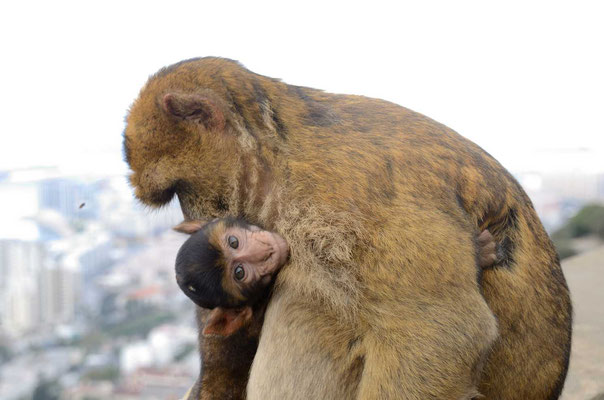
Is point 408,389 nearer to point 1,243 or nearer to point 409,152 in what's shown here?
point 409,152

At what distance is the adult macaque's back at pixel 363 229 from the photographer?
6.37ft

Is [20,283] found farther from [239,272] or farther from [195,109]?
[195,109]

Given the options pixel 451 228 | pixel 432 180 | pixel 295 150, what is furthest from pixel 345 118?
pixel 451 228

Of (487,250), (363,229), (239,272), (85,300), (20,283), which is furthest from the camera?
(85,300)

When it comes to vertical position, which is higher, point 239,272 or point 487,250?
point 487,250

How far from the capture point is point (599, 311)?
489cm

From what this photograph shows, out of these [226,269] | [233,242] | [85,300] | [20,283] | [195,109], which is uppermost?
[195,109]

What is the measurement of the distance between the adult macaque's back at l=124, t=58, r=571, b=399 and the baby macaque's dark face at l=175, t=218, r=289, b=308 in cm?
8

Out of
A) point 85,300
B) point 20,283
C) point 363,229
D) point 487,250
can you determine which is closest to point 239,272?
point 363,229

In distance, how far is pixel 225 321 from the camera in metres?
2.45

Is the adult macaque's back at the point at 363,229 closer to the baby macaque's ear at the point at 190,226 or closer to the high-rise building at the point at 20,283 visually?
the baby macaque's ear at the point at 190,226

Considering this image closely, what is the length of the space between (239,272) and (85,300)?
388cm

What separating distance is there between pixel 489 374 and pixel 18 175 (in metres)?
4.43

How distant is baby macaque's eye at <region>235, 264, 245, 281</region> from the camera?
2410 millimetres
